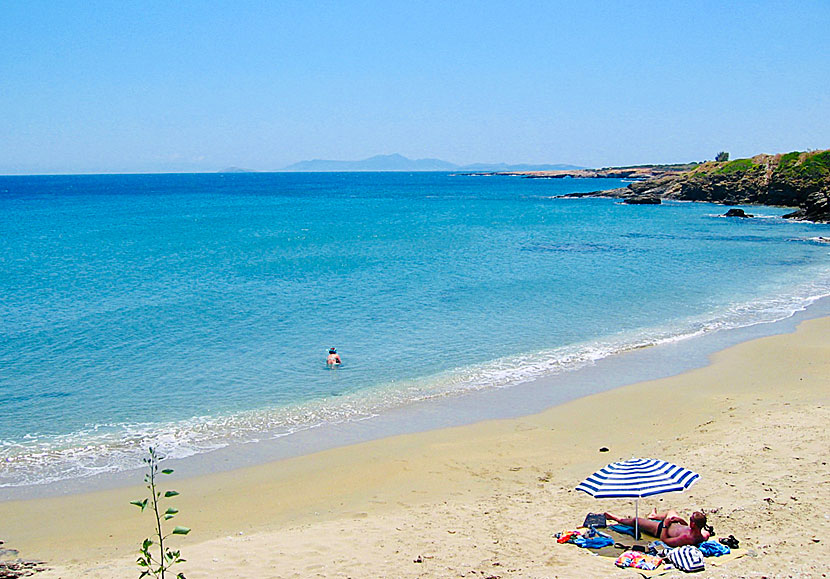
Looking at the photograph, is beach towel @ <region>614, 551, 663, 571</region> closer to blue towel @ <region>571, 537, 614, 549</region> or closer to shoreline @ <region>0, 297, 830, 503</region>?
blue towel @ <region>571, 537, 614, 549</region>

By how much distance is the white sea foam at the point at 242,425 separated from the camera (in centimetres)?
1482

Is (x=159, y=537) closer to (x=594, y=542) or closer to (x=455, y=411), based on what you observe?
(x=594, y=542)

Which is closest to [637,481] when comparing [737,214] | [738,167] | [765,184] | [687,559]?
[687,559]

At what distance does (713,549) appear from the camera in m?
9.49

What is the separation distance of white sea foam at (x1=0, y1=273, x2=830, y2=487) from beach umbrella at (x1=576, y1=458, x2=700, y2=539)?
798 centimetres

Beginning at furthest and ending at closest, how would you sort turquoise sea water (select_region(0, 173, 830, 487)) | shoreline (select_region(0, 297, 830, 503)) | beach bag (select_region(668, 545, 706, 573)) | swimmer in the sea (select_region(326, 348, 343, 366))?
1. swimmer in the sea (select_region(326, 348, 343, 366))
2. turquoise sea water (select_region(0, 173, 830, 487))
3. shoreline (select_region(0, 297, 830, 503))
4. beach bag (select_region(668, 545, 706, 573))

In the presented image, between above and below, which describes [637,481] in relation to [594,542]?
above

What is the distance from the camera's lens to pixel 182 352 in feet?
75.8

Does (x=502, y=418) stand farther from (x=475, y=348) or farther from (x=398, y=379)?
(x=475, y=348)

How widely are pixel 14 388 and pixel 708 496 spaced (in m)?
18.0

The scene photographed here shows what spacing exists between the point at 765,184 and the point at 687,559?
96.4 metres

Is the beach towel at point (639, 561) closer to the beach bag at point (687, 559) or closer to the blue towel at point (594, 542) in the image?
the beach bag at point (687, 559)

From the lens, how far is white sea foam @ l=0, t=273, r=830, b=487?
48.6 feet

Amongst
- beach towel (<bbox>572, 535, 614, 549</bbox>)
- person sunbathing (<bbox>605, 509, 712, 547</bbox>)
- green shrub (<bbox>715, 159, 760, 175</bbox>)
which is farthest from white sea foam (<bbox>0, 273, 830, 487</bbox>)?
green shrub (<bbox>715, 159, 760, 175</bbox>)
